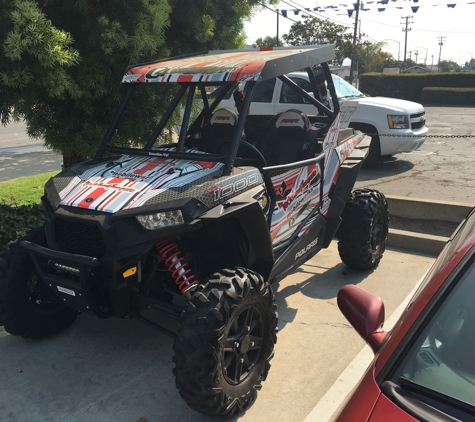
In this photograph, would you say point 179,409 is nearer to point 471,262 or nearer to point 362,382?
point 362,382

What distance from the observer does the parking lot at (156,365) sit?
3.22 meters

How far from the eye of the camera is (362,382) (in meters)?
1.84

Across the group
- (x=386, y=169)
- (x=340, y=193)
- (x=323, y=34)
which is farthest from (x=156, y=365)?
(x=323, y=34)

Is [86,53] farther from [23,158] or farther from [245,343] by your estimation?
[23,158]

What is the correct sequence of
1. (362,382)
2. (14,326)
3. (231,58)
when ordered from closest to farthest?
1. (362,382)
2. (14,326)
3. (231,58)

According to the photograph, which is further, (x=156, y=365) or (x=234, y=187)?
(x=156, y=365)

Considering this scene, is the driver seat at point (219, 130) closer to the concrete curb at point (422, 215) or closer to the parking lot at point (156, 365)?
the parking lot at point (156, 365)

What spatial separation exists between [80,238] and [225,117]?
1.98 m

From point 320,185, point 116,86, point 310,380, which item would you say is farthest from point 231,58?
point 310,380

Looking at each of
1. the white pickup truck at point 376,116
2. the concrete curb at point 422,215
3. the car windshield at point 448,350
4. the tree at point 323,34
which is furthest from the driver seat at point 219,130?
the tree at point 323,34

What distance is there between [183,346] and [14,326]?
1.55 metres

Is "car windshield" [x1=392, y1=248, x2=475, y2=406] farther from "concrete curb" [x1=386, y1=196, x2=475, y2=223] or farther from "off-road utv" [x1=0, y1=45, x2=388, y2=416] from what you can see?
"concrete curb" [x1=386, y1=196, x2=475, y2=223]

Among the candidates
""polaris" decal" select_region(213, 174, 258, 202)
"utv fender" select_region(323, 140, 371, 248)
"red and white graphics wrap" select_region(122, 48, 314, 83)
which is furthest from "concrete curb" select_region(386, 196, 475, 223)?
""polaris" decal" select_region(213, 174, 258, 202)

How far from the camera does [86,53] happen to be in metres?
5.44
